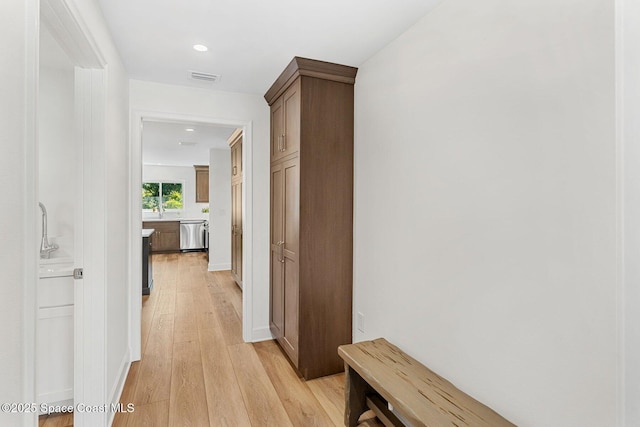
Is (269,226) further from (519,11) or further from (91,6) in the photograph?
(519,11)

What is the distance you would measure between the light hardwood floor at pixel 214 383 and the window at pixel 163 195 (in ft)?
20.3

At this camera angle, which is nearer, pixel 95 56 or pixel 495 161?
pixel 495 161

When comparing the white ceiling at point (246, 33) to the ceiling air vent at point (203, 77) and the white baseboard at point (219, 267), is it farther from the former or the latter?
the white baseboard at point (219, 267)

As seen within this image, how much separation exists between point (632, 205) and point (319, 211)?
183 centimetres

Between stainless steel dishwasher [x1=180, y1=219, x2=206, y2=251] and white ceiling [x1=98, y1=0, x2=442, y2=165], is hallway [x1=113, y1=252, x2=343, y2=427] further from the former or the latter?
stainless steel dishwasher [x1=180, y1=219, x2=206, y2=251]

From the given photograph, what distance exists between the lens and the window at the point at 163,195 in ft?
30.5

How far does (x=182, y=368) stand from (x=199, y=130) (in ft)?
11.2

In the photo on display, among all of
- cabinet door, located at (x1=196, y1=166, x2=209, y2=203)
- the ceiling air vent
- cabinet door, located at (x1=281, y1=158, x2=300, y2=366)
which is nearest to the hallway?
cabinet door, located at (x1=281, y1=158, x2=300, y2=366)

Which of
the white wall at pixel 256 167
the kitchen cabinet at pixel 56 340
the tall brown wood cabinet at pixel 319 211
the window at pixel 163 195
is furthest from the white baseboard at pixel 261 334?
the window at pixel 163 195

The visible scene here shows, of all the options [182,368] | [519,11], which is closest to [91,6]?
[519,11]

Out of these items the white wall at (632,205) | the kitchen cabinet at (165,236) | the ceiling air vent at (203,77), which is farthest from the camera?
the kitchen cabinet at (165,236)

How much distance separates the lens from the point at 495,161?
144 cm

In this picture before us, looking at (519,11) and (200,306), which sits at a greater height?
(519,11)

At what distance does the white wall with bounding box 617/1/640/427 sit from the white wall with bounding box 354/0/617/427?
0.03 metres
